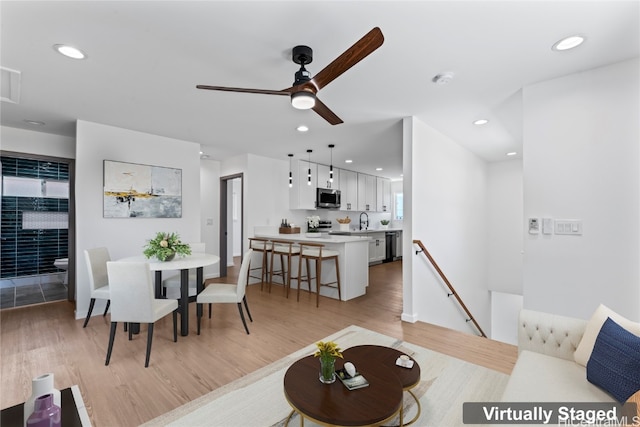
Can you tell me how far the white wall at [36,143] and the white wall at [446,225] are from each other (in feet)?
16.7

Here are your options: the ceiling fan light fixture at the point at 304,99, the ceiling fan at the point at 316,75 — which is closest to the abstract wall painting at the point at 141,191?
the ceiling fan at the point at 316,75

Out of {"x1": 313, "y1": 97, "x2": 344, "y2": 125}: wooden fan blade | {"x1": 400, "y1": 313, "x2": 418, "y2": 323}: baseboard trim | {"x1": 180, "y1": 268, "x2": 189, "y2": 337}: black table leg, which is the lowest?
{"x1": 400, "y1": 313, "x2": 418, "y2": 323}: baseboard trim

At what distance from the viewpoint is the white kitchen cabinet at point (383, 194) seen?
8.72m

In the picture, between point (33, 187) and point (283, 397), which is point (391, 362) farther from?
point (33, 187)

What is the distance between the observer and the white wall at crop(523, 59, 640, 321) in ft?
7.38

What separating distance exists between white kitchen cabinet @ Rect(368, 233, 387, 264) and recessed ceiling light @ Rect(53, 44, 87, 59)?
6.51 metres

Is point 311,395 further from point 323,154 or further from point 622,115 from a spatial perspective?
point 323,154

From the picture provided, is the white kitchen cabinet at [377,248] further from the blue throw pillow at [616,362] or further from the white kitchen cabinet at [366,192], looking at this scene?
the blue throw pillow at [616,362]

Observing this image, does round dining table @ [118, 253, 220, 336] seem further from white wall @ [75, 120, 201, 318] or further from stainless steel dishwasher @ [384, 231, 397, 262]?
stainless steel dishwasher @ [384, 231, 397, 262]

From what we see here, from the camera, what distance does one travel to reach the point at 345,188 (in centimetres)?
745

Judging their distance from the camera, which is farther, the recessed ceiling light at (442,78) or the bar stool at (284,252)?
the bar stool at (284,252)

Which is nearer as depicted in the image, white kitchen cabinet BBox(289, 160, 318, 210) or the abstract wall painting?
the abstract wall painting

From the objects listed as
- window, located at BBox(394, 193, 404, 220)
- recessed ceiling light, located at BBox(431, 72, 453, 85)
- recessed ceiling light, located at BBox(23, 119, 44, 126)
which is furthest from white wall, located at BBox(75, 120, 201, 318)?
window, located at BBox(394, 193, 404, 220)

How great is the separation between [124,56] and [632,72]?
13.1 feet
